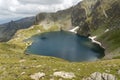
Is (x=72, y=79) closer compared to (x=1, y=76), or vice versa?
(x=72, y=79)

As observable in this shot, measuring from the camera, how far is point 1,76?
47.7 metres

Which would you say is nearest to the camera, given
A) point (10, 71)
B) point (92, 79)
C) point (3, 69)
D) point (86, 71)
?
point (92, 79)

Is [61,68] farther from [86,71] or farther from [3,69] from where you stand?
[3,69]

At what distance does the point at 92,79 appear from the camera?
42.0 metres

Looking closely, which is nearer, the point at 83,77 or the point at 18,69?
the point at 83,77

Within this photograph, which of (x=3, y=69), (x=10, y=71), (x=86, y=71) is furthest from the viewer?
(x=3, y=69)

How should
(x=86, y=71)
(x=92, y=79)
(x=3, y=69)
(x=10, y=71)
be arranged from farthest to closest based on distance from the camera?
1. (x=3, y=69)
2. (x=10, y=71)
3. (x=86, y=71)
4. (x=92, y=79)

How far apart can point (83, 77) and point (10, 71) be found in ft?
50.3

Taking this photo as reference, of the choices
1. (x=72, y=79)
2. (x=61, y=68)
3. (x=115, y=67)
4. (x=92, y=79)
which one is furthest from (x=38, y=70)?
(x=115, y=67)

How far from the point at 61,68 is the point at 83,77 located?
576 cm

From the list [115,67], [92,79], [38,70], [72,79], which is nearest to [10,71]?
[38,70]

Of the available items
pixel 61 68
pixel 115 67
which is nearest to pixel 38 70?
pixel 61 68

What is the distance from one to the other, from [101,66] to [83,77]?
6.29 metres

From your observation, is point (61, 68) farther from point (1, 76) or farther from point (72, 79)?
point (1, 76)
